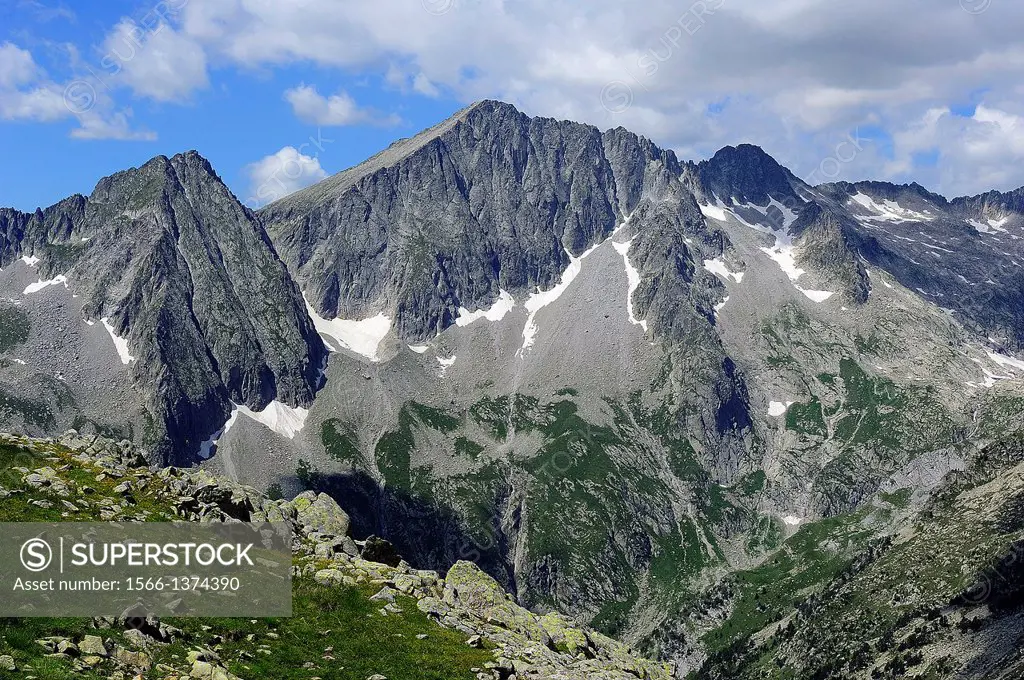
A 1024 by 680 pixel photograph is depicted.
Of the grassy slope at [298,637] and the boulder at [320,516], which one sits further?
the boulder at [320,516]

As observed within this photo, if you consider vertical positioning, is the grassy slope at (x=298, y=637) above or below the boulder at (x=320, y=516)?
below

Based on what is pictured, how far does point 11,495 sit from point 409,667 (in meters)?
22.8

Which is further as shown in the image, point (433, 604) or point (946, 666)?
point (946, 666)

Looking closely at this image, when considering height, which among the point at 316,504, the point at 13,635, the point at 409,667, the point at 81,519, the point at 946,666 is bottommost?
the point at 946,666

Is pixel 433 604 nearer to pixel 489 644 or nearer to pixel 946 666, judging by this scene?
pixel 489 644

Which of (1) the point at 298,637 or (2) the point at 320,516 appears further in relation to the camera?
(2) the point at 320,516

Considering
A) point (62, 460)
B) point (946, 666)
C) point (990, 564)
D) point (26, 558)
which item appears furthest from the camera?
point (990, 564)

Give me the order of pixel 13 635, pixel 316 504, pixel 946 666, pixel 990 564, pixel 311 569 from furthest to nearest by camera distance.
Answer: pixel 990 564
pixel 946 666
pixel 316 504
pixel 311 569
pixel 13 635

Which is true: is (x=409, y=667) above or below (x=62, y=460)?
below

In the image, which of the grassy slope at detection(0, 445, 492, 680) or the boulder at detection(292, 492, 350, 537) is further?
the boulder at detection(292, 492, 350, 537)

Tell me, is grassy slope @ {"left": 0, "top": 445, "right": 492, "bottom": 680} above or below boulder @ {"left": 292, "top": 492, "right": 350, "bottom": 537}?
below

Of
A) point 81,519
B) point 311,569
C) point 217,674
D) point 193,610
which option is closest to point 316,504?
point 311,569

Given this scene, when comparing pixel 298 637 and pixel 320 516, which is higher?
pixel 320 516

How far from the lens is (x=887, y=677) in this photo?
14988 centimetres
